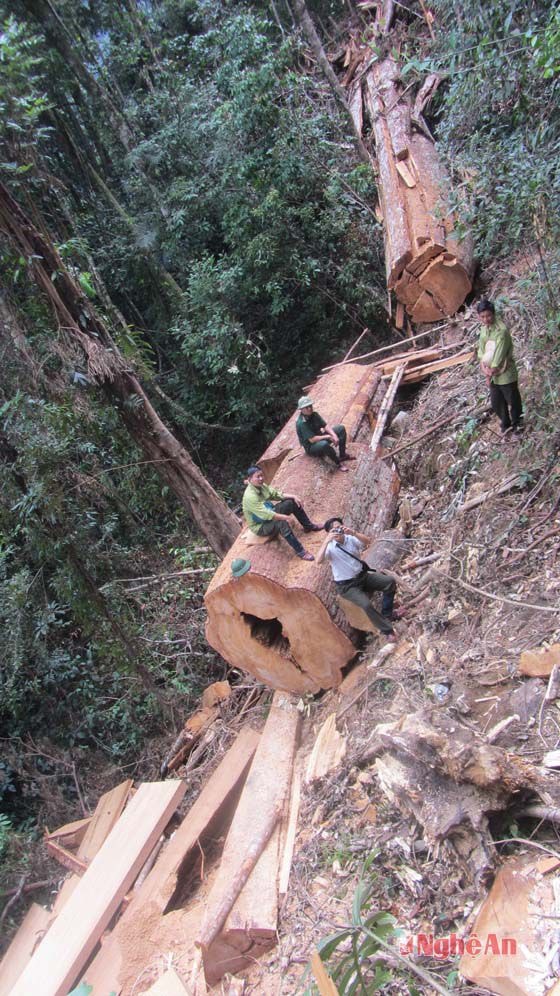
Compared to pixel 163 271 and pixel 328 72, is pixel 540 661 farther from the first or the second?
pixel 328 72

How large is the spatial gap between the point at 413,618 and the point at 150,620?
4544 millimetres

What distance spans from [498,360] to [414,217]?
4410mm

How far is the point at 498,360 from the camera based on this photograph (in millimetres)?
5156

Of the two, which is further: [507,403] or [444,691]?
[507,403]

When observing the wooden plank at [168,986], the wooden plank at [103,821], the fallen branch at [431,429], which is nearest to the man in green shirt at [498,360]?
the fallen branch at [431,429]

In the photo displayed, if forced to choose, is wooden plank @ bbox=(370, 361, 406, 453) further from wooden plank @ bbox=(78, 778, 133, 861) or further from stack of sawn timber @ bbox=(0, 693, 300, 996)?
wooden plank @ bbox=(78, 778, 133, 861)

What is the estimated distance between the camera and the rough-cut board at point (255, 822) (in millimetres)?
3814

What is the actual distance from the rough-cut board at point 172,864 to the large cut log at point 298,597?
740 millimetres

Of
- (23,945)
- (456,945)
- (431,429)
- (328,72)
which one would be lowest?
(23,945)

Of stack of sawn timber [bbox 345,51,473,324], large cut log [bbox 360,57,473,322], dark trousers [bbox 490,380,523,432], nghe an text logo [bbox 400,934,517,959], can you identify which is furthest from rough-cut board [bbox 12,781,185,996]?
stack of sawn timber [bbox 345,51,473,324]

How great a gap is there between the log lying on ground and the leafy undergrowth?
0.09 metres

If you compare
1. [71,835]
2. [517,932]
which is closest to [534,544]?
[517,932]

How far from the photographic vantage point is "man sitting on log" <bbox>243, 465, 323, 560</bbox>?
5.15 meters

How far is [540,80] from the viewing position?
18.5 feet
